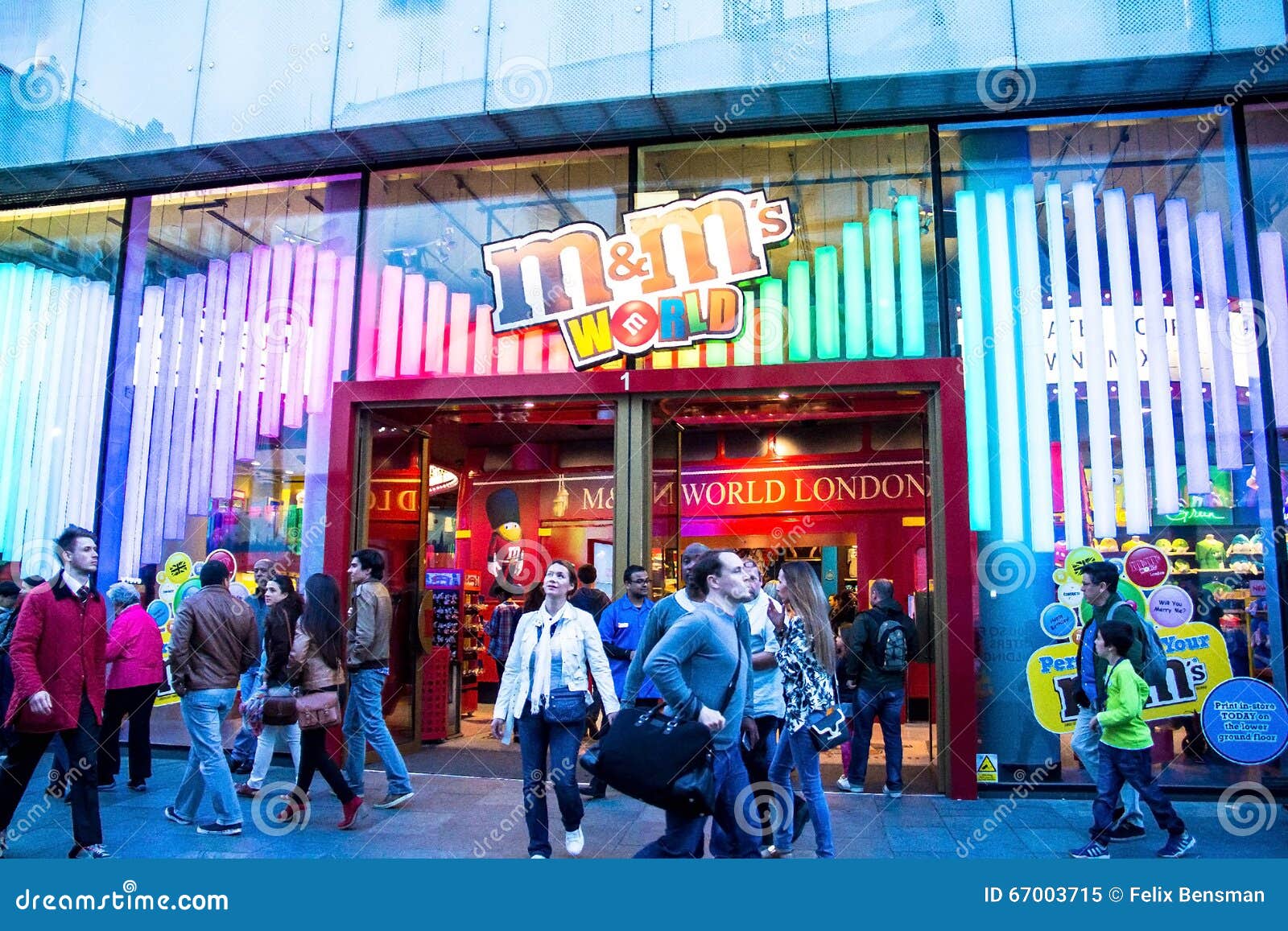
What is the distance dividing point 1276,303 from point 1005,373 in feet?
6.70

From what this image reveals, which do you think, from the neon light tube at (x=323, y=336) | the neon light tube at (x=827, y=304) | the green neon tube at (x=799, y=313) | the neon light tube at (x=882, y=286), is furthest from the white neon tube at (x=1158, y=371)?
the neon light tube at (x=323, y=336)

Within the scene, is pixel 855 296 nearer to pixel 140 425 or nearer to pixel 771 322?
Result: pixel 771 322

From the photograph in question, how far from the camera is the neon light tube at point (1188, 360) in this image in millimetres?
7371

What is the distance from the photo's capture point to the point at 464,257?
348 inches

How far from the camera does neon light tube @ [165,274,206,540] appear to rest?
9.05 metres

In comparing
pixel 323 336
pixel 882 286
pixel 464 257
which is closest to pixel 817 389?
pixel 882 286

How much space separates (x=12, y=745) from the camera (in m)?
5.52

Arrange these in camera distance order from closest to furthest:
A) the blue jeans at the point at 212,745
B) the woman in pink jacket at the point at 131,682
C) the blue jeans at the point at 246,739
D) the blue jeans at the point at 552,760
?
the blue jeans at the point at 552,760, the blue jeans at the point at 212,745, the woman in pink jacket at the point at 131,682, the blue jeans at the point at 246,739

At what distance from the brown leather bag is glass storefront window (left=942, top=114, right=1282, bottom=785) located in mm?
4733

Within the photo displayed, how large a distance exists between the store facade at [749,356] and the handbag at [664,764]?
371cm

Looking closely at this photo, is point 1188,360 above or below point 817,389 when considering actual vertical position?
above

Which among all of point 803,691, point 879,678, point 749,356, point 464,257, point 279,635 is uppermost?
point 464,257

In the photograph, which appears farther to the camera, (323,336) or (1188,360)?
(323,336)

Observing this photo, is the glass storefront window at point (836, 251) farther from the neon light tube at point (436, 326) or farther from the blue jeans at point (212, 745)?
the blue jeans at point (212, 745)
